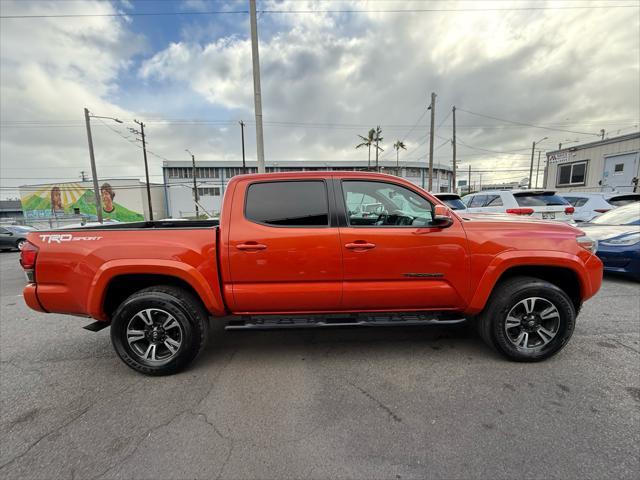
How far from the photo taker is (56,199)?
43125 millimetres

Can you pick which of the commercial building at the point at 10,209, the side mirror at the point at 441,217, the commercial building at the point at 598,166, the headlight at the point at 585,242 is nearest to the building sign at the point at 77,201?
the commercial building at the point at 10,209

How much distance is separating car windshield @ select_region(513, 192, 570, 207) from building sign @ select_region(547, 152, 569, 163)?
15.8 metres

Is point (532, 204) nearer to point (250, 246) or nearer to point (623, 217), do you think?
point (623, 217)

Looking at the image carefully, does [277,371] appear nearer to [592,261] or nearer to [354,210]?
[354,210]

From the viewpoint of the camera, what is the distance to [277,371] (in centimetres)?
286

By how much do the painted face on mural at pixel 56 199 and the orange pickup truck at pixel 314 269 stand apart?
176ft

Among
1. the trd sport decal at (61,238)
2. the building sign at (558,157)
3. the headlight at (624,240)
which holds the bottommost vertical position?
the headlight at (624,240)

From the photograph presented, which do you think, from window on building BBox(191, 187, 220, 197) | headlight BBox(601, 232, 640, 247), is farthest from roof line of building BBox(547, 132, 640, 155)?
window on building BBox(191, 187, 220, 197)

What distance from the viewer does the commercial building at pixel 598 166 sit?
1558cm

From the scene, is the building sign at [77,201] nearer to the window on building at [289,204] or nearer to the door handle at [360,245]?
the window on building at [289,204]

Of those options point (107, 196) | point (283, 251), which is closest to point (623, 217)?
point (283, 251)

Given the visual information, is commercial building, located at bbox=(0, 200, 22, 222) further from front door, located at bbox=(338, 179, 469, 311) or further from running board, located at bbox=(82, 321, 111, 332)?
front door, located at bbox=(338, 179, 469, 311)

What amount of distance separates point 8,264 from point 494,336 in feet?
46.7

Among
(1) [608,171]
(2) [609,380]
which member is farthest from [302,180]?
(1) [608,171]
